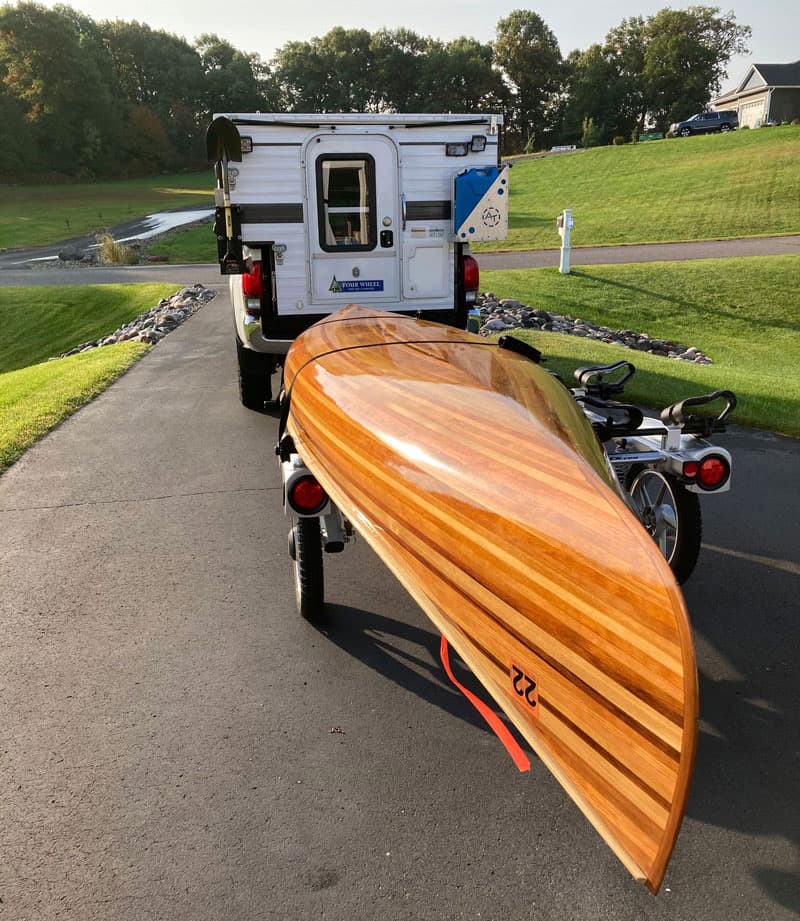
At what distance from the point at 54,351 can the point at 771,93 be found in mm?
69552

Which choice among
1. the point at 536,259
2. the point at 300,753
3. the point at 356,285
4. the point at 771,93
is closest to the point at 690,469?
the point at 300,753

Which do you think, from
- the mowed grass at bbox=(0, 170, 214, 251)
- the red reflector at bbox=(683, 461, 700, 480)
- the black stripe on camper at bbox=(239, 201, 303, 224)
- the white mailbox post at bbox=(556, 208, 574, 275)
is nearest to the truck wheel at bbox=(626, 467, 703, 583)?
the red reflector at bbox=(683, 461, 700, 480)

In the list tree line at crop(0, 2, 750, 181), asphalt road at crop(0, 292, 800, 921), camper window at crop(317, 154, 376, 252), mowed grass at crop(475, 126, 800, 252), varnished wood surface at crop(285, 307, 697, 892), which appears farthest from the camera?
tree line at crop(0, 2, 750, 181)

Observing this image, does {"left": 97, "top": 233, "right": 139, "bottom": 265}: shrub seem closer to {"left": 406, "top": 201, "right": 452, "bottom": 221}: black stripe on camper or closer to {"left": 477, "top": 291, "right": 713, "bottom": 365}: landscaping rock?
{"left": 477, "top": 291, "right": 713, "bottom": 365}: landscaping rock

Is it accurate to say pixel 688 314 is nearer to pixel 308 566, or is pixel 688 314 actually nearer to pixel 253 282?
Answer: pixel 253 282

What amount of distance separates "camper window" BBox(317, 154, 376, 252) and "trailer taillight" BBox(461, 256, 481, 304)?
42.5 inches

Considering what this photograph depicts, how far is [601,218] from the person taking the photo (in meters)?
27.6

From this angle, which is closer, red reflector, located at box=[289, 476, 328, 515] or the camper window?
red reflector, located at box=[289, 476, 328, 515]

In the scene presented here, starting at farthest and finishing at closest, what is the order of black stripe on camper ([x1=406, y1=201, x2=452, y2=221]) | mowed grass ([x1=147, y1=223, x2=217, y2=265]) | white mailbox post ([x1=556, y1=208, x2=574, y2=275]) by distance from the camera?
mowed grass ([x1=147, y1=223, x2=217, y2=265]) → white mailbox post ([x1=556, y1=208, x2=574, y2=275]) → black stripe on camper ([x1=406, y1=201, x2=452, y2=221])

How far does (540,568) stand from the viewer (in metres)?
2.20

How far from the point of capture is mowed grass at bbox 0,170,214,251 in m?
35.0

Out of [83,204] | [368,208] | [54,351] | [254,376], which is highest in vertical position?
[368,208]

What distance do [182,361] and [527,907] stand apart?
9.46 m

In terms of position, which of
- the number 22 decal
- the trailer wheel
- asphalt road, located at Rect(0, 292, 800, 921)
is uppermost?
the number 22 decal
